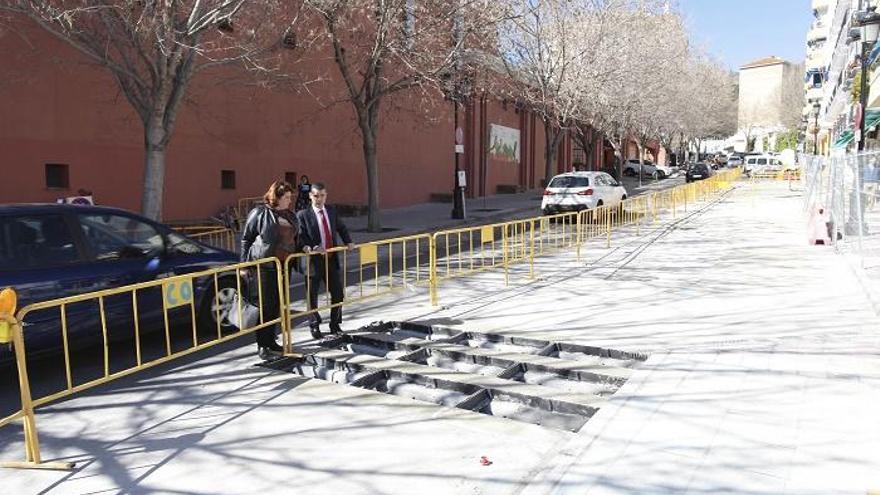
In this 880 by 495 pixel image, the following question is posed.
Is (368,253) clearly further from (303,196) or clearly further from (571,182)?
(571,182)

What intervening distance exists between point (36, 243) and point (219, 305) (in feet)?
6.11

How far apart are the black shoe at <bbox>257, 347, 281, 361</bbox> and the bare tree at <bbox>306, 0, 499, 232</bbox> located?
10.5m

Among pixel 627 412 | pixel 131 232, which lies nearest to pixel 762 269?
pixel 627 412

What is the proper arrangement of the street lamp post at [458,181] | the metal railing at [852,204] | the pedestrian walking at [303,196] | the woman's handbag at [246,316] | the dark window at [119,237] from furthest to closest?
the street lamp post at [458,181]
the pedestrian walking at [303,196]
the metal railing at [852,204]
the woman's handbag at [246,316]
the dark window at [119,237]

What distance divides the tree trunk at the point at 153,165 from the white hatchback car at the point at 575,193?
1225 centimetres

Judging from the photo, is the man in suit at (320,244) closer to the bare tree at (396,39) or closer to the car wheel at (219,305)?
the car wheel at (219,305)

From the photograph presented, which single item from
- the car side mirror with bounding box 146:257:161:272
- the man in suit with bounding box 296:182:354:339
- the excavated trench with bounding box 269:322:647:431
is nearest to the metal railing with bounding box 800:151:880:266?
the excavated trench with bounding box 269:322:647:431

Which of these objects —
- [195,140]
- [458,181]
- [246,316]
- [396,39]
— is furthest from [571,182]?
[246,316]

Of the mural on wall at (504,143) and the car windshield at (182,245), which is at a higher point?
the mural on wall at (504,143)

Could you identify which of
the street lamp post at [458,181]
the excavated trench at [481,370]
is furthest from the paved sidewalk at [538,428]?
the street lamp post at [458,181]

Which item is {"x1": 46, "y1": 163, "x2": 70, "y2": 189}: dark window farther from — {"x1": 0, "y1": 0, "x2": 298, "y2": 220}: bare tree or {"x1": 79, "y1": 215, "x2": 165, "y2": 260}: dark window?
{"x1": 79, "y1": 215, "x2": 165, "y2": 260}: dark window

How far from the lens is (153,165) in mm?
12156

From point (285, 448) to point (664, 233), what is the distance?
15.2 metres

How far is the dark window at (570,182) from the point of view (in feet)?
69.4
